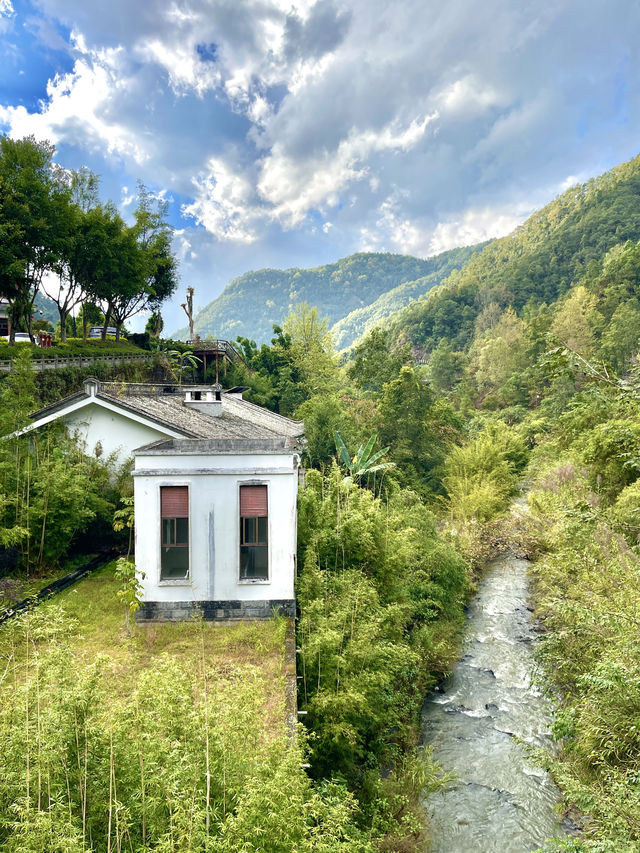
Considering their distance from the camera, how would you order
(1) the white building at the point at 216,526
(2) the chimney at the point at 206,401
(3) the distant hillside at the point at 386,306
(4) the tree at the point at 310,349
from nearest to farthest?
1. (1) the white building at the point at 216,526
2. (2) the chimney at the point at 206,401
3. (4) the tree at the point at 310,349
4. (3) the distant hillside at the point at 386,306

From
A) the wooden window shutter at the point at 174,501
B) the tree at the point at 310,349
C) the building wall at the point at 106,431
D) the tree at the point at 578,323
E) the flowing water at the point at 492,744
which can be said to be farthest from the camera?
the tree at the point at 578,323

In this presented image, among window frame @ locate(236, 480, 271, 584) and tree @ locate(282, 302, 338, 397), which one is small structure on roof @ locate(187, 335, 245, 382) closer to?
tree @ locate(282, 302, 338, 397)

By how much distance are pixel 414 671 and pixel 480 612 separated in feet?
23.2

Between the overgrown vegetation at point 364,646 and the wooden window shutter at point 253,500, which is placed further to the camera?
the wooden window shutter at point 253,500

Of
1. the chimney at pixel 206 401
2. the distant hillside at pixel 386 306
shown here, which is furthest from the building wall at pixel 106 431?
the distant hillside at pixel 386 306

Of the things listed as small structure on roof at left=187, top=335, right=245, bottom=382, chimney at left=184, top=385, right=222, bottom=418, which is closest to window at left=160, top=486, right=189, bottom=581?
chimney at left=184, top=385, right=222, bottom=418

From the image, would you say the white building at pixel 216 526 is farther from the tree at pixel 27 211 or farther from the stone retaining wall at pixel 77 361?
the tree at pixel 27 211

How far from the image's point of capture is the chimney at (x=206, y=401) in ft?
56.2

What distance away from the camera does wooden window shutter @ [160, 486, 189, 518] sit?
34.9 feet

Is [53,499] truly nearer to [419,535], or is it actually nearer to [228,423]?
[228,423]

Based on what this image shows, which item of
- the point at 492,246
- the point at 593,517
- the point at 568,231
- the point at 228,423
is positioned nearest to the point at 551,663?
the point at 593,517

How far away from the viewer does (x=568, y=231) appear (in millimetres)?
87125

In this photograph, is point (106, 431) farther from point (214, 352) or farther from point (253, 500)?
point (214, 352)

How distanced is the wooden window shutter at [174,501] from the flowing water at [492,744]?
812cm
